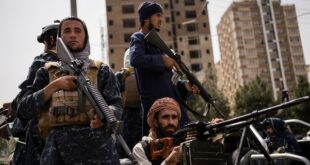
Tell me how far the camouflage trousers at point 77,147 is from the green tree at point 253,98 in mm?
32810

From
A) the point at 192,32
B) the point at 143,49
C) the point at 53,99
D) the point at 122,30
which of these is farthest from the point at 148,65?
the point at 192,32

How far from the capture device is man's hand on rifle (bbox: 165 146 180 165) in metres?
3.06

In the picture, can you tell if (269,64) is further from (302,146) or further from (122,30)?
(302,146)

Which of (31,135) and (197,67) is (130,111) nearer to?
(31,135)

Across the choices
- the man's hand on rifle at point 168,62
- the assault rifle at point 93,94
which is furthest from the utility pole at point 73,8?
the assault rifle at point 93,94

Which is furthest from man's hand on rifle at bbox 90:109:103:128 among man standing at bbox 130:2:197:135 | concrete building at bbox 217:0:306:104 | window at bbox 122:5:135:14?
concrete building at bbox 217:0:306:104

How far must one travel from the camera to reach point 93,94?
2658mm

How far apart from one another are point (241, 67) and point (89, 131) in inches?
2970

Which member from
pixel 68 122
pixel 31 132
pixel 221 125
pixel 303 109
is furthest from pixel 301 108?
pixel 68 122

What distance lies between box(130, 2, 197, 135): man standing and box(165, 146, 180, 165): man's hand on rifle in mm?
850

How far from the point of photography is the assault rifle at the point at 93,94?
2.53m

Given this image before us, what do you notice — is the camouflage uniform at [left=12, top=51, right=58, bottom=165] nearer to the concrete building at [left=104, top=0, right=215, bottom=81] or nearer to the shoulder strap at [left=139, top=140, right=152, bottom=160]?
the shoulder strap at [left=139, top=140, right=152, bottom=160]

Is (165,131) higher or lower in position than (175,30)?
lower

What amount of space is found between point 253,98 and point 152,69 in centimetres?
3205
